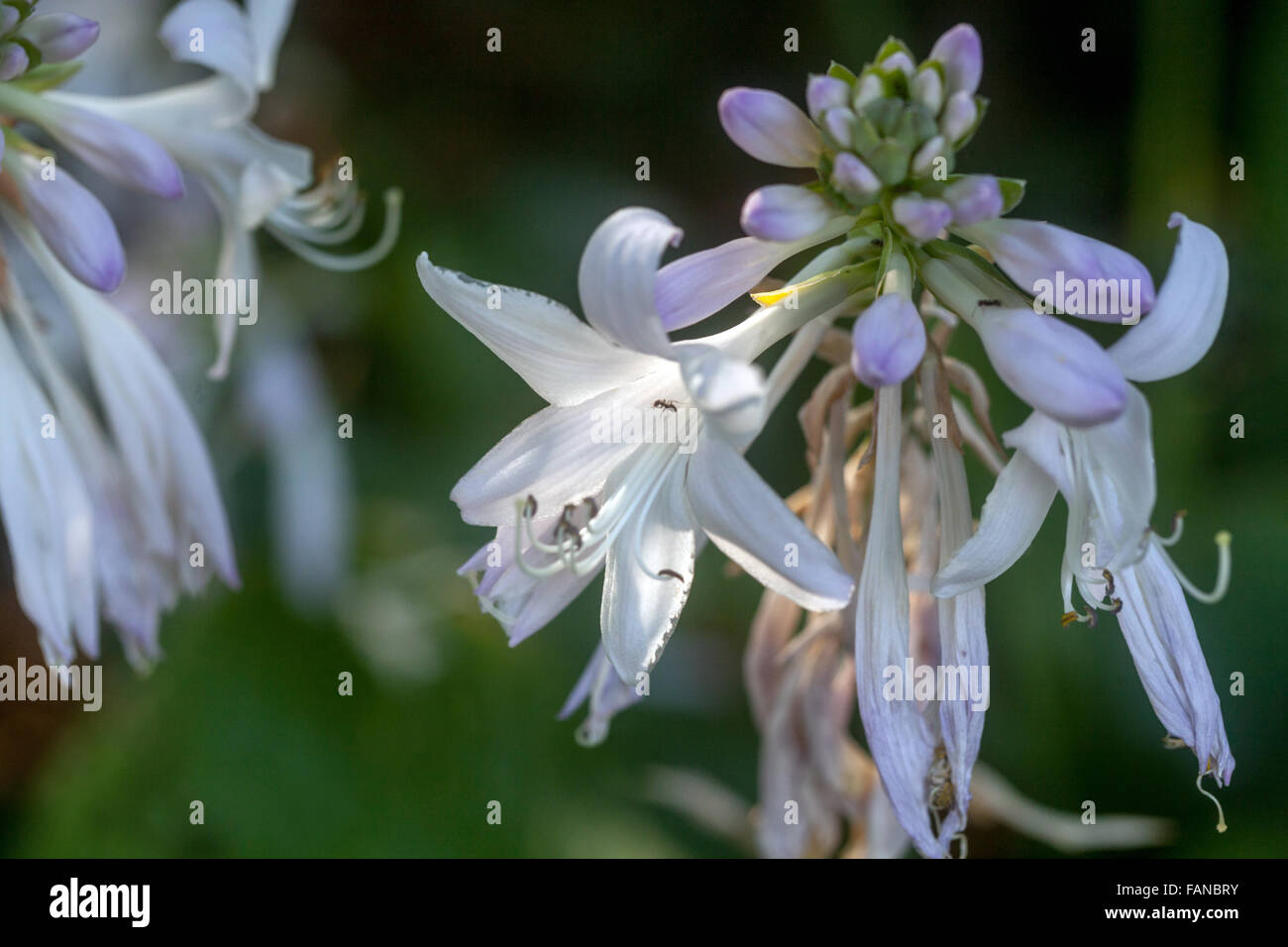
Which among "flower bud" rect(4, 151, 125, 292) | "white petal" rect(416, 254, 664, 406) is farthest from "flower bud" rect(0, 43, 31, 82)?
"white petal" rect(416, 254, 664, 406)

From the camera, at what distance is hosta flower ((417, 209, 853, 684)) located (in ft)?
3.40

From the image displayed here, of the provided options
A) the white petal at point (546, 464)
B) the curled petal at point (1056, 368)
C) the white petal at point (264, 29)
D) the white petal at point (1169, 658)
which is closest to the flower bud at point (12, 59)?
the white petal at point (264, 29)

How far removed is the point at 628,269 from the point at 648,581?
333 millimetres

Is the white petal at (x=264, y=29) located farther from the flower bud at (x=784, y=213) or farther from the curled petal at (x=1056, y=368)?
the curled petal at (x=1056, y=368)

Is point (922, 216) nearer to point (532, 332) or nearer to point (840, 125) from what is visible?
point (840, 125)

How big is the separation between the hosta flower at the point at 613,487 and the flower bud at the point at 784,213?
0.31 ft

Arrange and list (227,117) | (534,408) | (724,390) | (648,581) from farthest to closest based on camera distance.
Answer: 1. (534,408)
2. (227,117)
3. (648,581)
4. (724,390)

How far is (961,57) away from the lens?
109 cm

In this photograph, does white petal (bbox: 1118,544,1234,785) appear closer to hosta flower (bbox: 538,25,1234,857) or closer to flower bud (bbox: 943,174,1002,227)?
hosta flower (bbox: 538,25,1234,857)

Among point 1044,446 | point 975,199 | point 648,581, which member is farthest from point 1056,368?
point 648,581

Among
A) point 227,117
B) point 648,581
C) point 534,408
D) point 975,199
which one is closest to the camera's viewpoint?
point 975,199

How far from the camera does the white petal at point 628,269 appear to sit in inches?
38.0

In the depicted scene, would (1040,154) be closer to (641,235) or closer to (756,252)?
(756,252)
